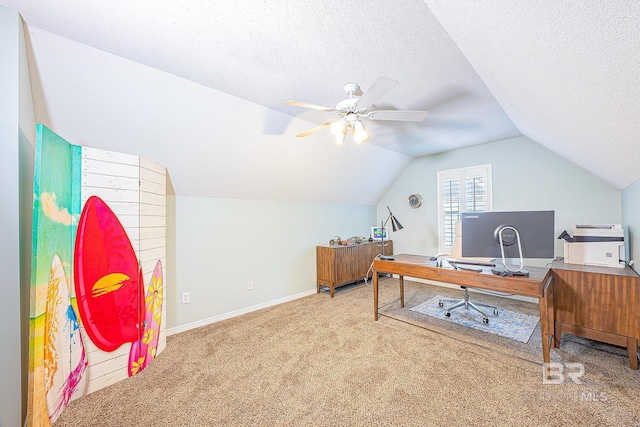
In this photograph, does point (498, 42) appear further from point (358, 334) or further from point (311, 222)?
point (311, 222)

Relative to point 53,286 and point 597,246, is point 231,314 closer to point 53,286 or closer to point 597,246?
point 53,286

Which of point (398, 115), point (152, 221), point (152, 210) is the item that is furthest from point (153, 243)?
point (398, 115)

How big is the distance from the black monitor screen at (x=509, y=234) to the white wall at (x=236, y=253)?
2.49 m

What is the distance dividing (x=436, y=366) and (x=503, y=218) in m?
1.49

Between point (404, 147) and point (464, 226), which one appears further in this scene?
point (404, 147)

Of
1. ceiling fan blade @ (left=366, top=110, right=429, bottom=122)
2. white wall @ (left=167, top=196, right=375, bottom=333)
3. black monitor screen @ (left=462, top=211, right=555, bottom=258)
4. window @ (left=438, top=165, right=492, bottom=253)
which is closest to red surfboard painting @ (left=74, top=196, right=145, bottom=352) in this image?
white wall @ (left=167, top=196, right=375, bottom=333)

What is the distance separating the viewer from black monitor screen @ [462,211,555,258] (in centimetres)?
225

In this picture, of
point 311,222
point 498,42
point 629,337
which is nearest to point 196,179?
point 311,222

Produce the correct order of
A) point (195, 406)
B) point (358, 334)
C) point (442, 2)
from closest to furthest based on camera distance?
1. point (442, 2)
2. point (195, 406)
3. point (358, 334)

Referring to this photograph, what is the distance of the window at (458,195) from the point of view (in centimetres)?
419

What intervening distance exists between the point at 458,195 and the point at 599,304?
251cm

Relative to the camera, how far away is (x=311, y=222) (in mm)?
4395

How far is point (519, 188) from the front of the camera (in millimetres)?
3869

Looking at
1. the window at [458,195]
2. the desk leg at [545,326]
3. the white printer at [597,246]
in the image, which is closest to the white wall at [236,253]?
the window at [458,195]
